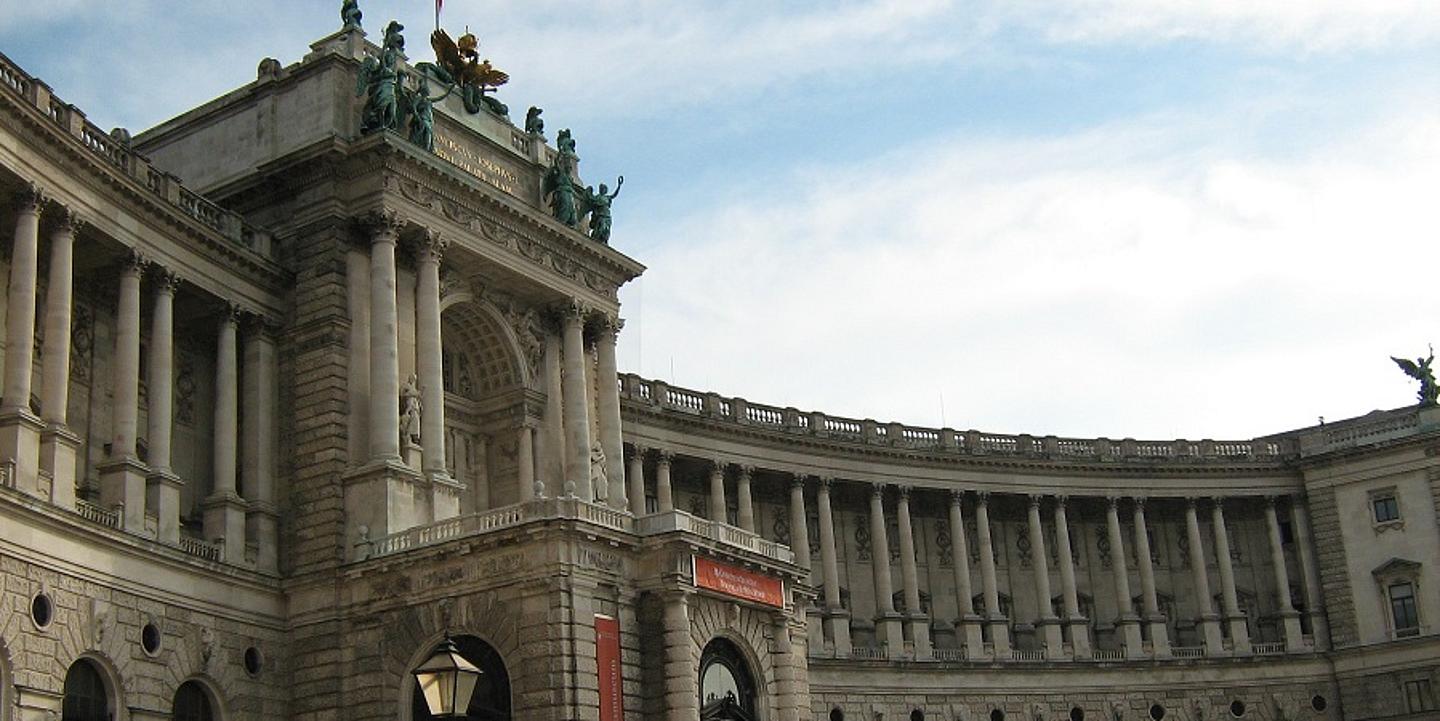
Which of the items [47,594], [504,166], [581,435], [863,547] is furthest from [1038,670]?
[47,594]

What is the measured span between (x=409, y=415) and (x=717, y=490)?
2314 centimetres

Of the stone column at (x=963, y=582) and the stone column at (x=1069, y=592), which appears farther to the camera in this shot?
the stone column at (x=1069, y=592)

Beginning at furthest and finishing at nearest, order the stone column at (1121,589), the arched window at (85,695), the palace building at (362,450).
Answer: the stone column at (1121,589), the palace building at (362,450), the arched window at (85,695)

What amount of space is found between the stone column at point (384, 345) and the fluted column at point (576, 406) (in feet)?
24.8

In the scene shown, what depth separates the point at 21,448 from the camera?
39969mm

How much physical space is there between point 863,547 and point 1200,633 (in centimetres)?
1667

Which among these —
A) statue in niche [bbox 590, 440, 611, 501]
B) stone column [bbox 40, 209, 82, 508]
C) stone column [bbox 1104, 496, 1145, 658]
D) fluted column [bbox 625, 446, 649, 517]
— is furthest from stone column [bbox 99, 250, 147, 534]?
stone column [bbox 1104, 496, 1145, 658]

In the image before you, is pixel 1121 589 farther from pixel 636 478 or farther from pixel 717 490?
pixel 636 478

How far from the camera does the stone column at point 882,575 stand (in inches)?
2913

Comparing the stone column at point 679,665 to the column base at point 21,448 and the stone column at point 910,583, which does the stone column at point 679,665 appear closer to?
the column base at point 21,448

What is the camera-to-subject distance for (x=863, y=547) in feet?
255

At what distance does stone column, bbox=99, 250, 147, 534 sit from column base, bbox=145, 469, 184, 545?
567 millimetres

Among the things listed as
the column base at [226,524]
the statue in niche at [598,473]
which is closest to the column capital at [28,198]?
the column base at [226,524]

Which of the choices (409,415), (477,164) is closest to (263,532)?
(409,415)
